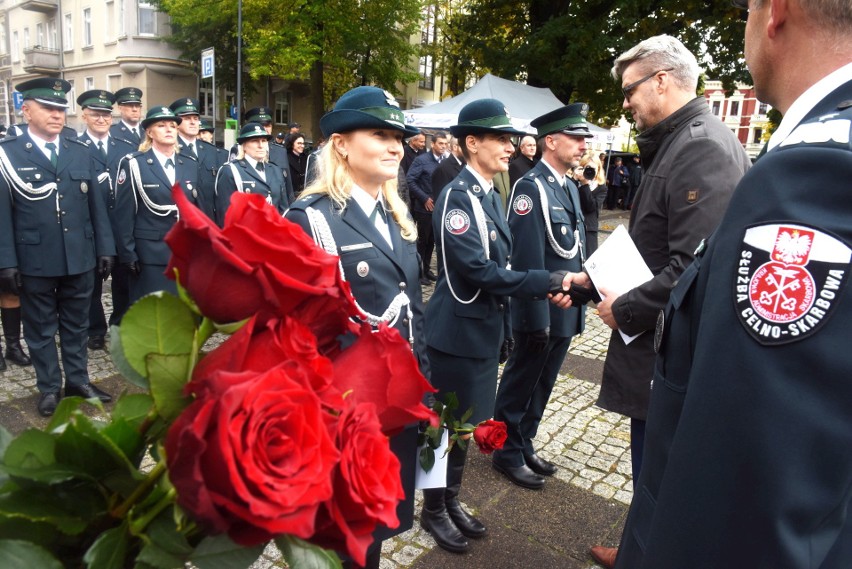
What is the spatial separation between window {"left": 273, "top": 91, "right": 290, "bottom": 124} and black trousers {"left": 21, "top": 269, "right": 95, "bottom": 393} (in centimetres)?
2810

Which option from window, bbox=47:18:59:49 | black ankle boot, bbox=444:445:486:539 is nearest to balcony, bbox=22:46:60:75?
window, bbox=47:18:59:49

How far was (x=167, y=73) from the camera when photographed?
1113 inches

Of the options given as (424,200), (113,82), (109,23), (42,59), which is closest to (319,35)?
(113,82)

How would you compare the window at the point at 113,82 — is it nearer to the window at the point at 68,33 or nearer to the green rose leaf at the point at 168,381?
the window at the point at 68,33

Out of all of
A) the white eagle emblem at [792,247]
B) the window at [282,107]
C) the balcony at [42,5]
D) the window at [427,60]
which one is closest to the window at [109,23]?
the balcony at [42,5]

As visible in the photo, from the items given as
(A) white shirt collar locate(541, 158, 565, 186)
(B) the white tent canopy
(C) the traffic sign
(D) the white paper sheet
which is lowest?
(D) the white paper sheet

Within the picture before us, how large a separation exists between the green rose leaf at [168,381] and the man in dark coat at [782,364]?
0.84 meters

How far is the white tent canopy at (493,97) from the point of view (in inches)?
501

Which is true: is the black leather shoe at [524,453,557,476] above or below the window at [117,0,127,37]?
below

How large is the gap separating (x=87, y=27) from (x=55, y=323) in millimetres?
33781

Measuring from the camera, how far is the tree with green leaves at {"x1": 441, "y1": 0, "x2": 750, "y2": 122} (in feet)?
51.8

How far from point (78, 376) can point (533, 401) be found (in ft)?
11.2

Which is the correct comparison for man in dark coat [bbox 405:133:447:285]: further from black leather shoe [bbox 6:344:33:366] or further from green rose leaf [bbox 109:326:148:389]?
green rose leaf [bbox 109:326:148:389]

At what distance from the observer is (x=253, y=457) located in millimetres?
571
